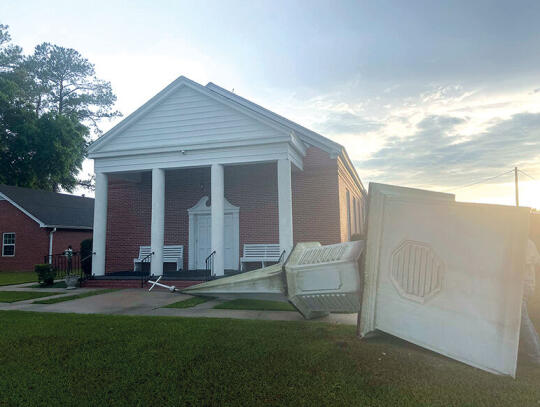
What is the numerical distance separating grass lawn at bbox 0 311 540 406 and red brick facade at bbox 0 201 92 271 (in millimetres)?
18217

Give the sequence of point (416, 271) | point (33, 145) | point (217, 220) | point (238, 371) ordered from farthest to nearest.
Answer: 1. point (33, 145)
2. point (217, 220)
3. point (238, 371)
4. point (416, 271)

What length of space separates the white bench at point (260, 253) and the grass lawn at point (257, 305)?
13.0ft

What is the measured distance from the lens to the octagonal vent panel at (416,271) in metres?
3.30

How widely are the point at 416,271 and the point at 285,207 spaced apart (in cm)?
702

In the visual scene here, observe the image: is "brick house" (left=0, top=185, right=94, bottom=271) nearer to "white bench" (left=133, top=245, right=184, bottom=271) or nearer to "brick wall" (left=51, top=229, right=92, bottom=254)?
"brick wall" (left=51, top=229, right=92, bottom=254)

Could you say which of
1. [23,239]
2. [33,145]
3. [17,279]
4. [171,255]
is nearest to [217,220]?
[171,255]

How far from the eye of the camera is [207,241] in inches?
536

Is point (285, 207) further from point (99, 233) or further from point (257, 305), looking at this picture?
point (99, 233)

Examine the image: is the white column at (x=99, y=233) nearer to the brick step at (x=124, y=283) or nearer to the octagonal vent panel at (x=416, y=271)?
the brick step at (x=124, y=283)

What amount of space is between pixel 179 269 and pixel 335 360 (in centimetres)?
1043

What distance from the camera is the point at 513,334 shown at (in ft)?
9.45

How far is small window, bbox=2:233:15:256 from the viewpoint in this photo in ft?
69.7

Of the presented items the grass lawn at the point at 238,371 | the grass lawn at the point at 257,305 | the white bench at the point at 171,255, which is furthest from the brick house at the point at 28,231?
the grass lawn at the point at 238,371

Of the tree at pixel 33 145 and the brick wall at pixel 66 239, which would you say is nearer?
the brick wall at pixel 66 239
